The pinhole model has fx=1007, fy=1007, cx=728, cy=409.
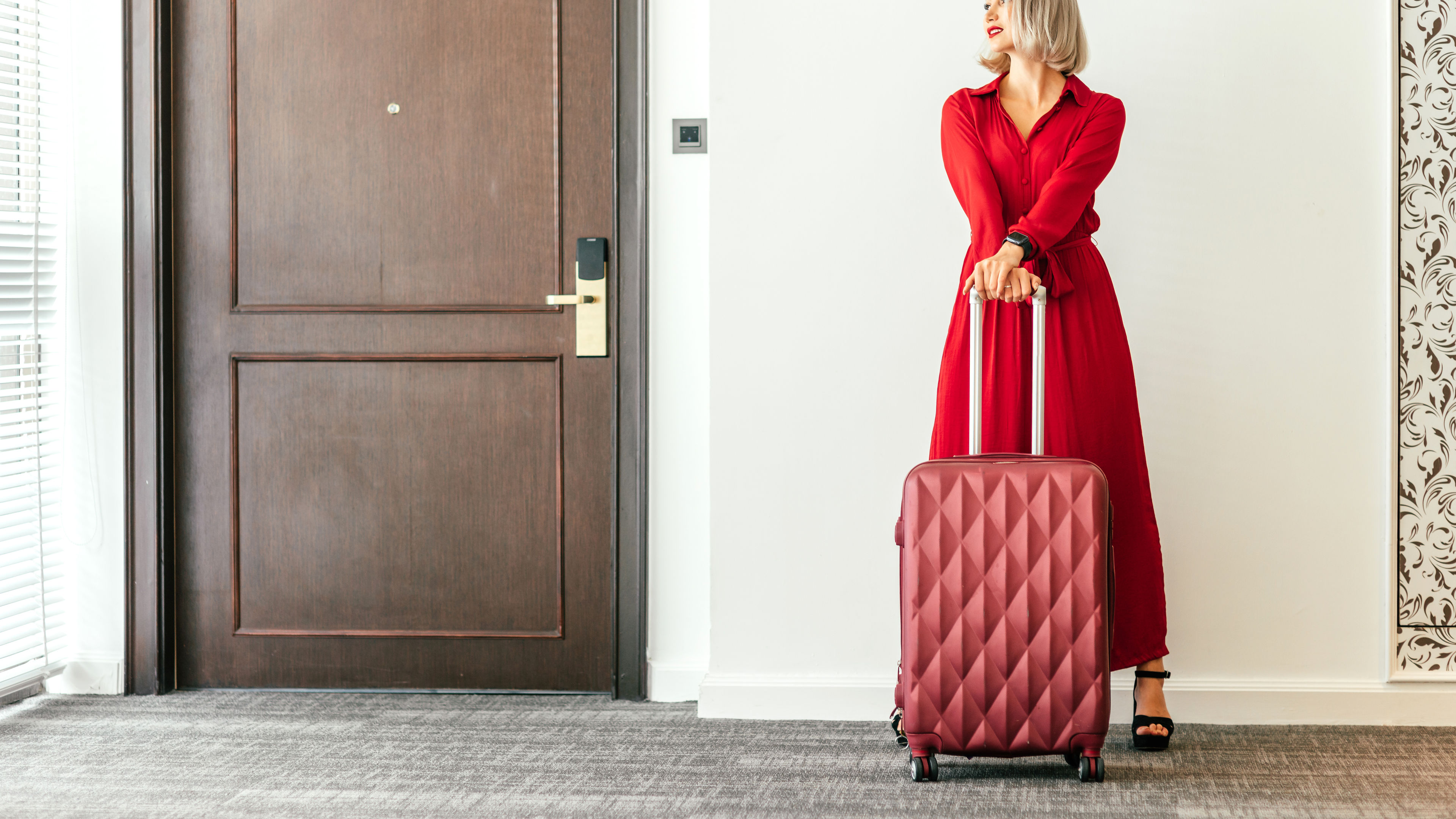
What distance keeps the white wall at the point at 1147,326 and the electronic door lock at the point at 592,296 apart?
0.98 feet

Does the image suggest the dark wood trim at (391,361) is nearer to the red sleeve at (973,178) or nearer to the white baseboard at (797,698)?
the white baseboard at (797,698)

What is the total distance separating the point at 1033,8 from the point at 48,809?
2161mm

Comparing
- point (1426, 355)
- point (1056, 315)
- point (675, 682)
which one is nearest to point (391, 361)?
point (675, 682)

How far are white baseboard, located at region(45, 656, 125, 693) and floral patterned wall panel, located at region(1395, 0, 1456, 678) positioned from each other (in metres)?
2.84

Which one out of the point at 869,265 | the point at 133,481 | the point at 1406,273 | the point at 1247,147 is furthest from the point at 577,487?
the point at 1406,273

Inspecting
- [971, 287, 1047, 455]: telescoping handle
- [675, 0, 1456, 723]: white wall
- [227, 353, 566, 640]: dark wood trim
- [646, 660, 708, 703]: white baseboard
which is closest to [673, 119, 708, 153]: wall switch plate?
[675, 0, 1456, 723]: white wall

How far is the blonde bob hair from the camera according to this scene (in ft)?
5.90

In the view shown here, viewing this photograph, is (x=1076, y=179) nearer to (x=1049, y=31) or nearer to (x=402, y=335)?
(x=1049, y=31)

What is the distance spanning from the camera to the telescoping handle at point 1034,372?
65.9 inches

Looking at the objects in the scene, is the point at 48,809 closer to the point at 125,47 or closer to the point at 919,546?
the point at 919,546

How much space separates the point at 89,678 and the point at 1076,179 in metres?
2.45

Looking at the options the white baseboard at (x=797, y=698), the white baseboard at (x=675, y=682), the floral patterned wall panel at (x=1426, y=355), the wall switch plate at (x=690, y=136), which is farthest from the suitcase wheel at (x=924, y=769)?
the wall switch plate at (x=690, y=136)

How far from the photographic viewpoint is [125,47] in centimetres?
236

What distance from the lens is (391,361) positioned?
7.79 feet
